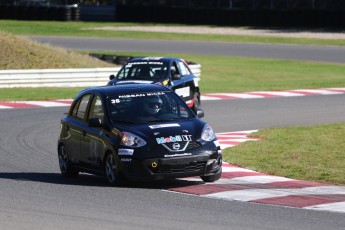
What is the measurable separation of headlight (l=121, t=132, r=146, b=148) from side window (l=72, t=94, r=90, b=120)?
56.0 inches

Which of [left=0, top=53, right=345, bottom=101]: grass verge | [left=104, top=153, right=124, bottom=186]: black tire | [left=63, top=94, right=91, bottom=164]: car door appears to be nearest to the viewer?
[left=104, top=153, right=124, bottom=186]: black tire

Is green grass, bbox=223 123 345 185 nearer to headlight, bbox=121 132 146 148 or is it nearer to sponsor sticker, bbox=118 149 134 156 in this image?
headlight, bbox=121 132 146 148

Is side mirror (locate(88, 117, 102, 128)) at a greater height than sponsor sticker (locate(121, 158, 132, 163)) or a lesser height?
greater

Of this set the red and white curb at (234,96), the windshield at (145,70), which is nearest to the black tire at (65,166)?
the windshield at (145,70)

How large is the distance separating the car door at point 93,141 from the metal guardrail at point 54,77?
1703 centimetres

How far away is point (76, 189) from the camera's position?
12945 mm

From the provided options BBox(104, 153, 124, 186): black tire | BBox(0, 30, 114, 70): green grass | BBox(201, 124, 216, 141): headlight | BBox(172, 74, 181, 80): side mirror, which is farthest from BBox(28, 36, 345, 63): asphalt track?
BBox(104, 153, 124, 186): black tire

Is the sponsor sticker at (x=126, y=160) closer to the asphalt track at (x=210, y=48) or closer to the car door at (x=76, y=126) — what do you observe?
the car door at (x=76, y=126)

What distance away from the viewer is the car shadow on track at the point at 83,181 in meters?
13.3

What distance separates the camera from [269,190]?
501 inches

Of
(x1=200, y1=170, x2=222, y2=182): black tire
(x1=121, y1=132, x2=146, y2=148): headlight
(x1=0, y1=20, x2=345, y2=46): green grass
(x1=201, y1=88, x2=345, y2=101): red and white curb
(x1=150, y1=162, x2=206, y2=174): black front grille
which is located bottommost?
(x1=0, y1=20, x2=345, y2=46): green grass

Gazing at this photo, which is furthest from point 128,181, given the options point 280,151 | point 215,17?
point 215,17

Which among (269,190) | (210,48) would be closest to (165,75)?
(269,190)

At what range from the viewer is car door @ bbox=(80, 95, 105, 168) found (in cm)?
1351
